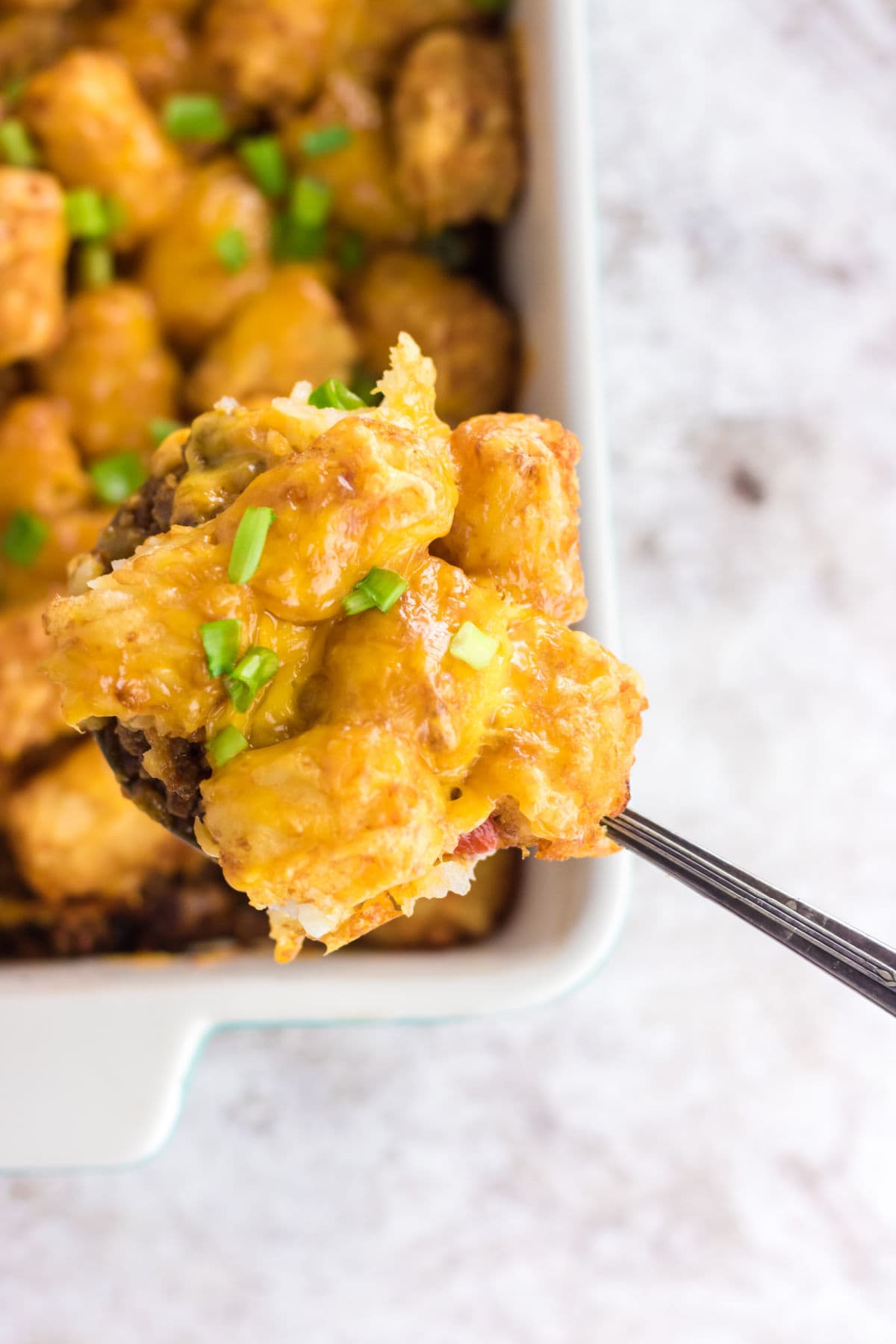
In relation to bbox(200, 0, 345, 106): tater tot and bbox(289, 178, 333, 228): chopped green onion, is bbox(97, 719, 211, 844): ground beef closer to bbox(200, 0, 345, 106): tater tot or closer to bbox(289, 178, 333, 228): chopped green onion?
bbox(289, 178, 333, 228): chopped green onion

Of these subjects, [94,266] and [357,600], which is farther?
[94,266]

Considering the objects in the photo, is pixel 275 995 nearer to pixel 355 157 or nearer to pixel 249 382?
pixel 249 382

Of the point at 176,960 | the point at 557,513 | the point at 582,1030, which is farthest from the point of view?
the point at 582,1030

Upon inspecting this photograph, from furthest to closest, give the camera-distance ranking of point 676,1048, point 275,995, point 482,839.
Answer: point 676,1048 < point 275,995 < point 482,839

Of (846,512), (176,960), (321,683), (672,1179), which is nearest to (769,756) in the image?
(846,512)

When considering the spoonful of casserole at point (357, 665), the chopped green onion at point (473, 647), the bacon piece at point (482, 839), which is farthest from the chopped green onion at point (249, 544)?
the bacon piece at point (482, 839)

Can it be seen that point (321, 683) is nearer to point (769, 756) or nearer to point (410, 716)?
point (410, 716)

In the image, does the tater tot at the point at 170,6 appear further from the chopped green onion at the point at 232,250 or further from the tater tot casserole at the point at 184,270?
the chopped green onion at the point at 232,250

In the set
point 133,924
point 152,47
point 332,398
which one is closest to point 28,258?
point 152,47
